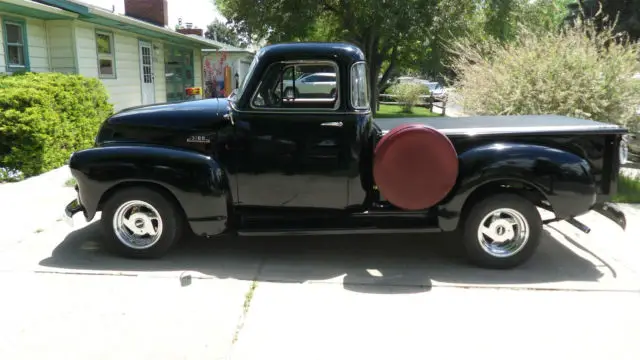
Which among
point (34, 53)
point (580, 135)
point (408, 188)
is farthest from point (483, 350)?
point (34, 53)

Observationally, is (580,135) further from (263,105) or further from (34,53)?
(34,53)

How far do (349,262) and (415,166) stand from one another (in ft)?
3.73

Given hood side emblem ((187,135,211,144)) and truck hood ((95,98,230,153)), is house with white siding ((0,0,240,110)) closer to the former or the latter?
truck hood ((95,98,230,153))

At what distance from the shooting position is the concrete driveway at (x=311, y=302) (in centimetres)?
334

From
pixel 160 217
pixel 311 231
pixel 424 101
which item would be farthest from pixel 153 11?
pixel 311 231

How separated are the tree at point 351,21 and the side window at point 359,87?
12884 mm

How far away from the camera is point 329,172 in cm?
454

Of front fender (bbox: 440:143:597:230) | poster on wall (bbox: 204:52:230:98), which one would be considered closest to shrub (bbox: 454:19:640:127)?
front fender (bbox: 440:143:597:230)

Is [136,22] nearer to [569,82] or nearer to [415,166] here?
[569,82]

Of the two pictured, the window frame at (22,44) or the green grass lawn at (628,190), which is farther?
the window frame at (22,44)

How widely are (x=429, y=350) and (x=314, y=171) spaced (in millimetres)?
1877

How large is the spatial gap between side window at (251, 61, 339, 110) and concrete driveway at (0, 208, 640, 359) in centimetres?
146

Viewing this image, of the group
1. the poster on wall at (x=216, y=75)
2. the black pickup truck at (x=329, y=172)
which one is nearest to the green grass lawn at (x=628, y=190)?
the black pickup truck at (x=329, y=172)

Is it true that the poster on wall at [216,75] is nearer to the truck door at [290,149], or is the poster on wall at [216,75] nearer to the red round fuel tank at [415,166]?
the truck door at [290,149]
